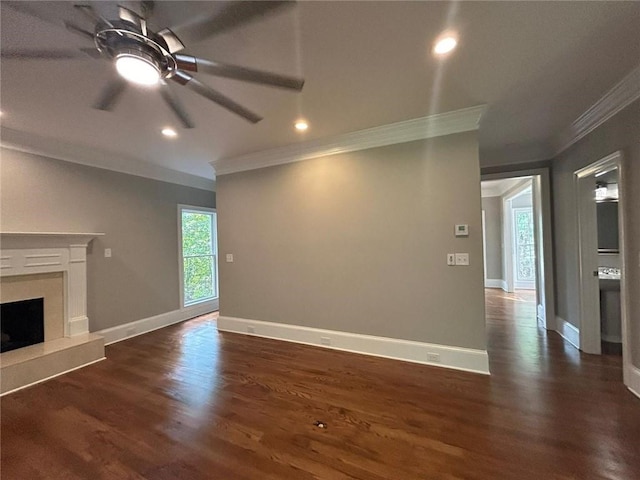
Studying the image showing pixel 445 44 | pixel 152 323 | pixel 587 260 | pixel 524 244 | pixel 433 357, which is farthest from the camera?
pixel 524 244

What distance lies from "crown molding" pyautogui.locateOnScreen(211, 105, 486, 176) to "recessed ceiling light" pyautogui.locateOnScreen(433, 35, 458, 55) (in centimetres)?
104

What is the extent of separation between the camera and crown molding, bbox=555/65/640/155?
7.50 feet

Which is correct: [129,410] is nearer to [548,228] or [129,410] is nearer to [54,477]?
[54,477]

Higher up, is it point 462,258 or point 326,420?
point 462,258

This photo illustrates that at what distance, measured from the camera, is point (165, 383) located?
2771 millimetres

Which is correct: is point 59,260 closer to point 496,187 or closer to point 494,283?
point 496,187

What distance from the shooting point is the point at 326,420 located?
2.14 meters

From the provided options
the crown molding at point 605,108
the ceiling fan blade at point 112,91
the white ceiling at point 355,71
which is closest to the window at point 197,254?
the white ceiling at point 355,71

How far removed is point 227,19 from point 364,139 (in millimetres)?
2152

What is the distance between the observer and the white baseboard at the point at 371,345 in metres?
2.91

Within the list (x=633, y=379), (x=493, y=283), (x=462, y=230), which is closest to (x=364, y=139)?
(x=462, y=230)

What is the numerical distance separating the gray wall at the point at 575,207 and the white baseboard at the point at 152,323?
19.2 ft

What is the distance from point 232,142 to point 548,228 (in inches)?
181

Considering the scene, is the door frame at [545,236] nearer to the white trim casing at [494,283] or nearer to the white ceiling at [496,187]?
the white ceiling at [496,187]
